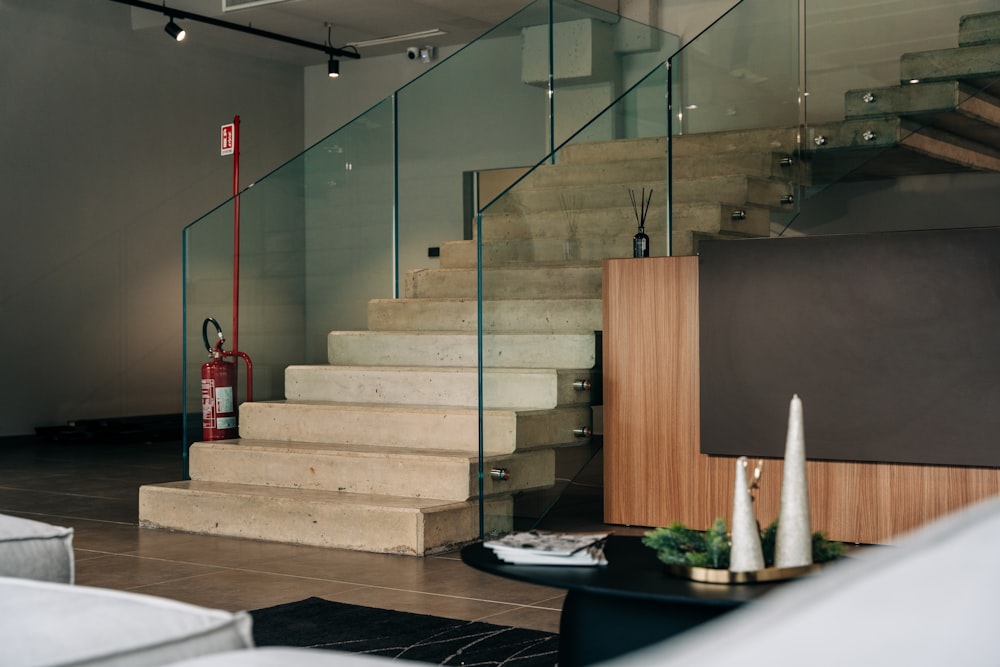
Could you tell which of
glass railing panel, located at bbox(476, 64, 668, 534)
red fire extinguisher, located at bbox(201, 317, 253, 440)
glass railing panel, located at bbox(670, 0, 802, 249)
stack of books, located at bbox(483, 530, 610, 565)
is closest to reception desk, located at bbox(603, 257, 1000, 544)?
glass railing panel, located at bbox(476, 64, 668, 534)

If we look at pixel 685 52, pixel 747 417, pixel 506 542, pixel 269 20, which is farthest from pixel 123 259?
pixel 506 542

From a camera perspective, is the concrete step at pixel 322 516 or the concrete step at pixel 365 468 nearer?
the concrete step at pixel 322 516

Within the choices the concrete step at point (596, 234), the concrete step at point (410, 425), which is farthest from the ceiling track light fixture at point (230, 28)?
the concrete step at point (596, 234)

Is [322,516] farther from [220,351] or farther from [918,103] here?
[918,103]

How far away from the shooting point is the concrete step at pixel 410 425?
16.5 ft

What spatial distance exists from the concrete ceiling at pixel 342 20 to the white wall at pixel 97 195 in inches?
13.2

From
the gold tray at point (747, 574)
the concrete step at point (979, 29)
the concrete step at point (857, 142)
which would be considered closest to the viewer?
the gold tray at point (747, 574)

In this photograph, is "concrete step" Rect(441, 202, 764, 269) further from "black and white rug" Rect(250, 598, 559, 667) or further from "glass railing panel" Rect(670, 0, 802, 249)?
"black and white rug" Rect(250, 598, 559, 667)

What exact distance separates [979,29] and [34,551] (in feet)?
17.2

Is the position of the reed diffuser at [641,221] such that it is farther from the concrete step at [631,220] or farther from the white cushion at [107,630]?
the white cushion at [107,630]

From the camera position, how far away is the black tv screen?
4457mm

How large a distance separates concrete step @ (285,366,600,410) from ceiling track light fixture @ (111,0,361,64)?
4.28 metres

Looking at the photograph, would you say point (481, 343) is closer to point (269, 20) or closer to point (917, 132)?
point (917, 132)

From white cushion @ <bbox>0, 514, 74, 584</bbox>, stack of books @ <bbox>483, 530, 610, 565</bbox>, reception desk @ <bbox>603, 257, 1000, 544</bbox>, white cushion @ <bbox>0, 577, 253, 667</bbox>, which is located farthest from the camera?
reception desk @ <bbox>603, 257, 1000, 544</bbox>
